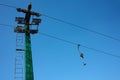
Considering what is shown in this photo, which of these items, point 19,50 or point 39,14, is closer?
point 19,50

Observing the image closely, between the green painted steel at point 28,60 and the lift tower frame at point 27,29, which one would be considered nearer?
the green painted steel at point 28,60

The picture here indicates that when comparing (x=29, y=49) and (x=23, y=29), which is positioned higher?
(x=23, y=29)

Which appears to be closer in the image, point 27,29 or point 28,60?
point 28,60

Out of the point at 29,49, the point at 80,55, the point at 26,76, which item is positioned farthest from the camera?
the point at 80,55

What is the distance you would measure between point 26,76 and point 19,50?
2.58 m

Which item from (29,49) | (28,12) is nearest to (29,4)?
(28,12)

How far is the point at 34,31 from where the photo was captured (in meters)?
19.7

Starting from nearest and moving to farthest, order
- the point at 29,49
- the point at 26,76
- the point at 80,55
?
the point at 26,76 → the point at 29,49 → the point at 80,55

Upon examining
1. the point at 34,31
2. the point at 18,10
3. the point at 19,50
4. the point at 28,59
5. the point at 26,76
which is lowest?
the point at 26,76

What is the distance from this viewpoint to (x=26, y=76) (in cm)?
1728

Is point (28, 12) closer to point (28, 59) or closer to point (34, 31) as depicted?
point (34, 31)

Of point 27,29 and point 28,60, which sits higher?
point 27,29

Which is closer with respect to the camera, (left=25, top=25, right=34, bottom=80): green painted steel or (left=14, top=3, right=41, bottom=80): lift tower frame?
(left=25, top=25, right=34, bottom=80): green painted steel

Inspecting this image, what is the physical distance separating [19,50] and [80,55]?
5157 millimetres
